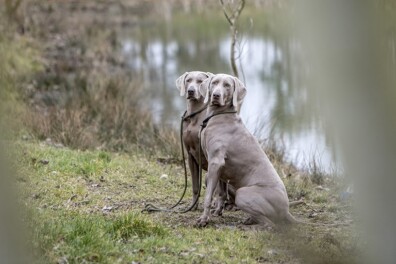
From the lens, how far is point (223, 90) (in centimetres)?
680

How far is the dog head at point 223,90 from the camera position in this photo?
680cm

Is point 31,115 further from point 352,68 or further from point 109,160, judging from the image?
point 352,68

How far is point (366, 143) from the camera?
175 cm

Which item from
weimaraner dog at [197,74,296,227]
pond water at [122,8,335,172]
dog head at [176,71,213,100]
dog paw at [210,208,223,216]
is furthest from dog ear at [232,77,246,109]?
pond water at [122,8,335,172]

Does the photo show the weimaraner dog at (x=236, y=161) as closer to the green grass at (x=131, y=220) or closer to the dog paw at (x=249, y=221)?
the dog paw at (x=249, y=221)

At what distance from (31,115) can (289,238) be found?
1168cm

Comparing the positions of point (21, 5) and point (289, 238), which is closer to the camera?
point (289, 238)

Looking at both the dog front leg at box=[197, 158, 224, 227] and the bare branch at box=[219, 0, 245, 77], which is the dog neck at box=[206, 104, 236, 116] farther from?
the bare branch at box=[219, 0, 245, 77]

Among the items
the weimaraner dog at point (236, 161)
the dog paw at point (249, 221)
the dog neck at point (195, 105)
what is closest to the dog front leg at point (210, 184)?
the weimaraner dog at point (236, 161)

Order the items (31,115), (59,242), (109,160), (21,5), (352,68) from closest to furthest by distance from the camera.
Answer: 1. (352,68)
2. (59,242)
3. (109,160)
4. (31,115)
5. (21,5)

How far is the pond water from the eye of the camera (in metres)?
14.2

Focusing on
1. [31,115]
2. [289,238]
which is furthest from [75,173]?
[289,238]

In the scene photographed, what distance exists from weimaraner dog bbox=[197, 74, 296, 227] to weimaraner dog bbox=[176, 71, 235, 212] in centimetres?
18

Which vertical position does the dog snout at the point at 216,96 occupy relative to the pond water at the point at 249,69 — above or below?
above
